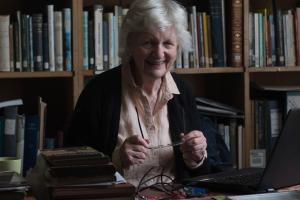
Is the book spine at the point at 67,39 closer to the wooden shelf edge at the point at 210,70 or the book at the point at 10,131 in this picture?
the book at the point at 10,131

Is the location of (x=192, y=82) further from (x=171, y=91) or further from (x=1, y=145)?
(x=1, y=145)

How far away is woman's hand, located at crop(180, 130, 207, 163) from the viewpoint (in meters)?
1.73

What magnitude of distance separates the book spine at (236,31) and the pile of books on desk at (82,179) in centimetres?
145

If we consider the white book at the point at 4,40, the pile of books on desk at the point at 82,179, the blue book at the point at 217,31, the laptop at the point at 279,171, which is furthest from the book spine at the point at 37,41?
the pile of books on desk at the point at 82,179

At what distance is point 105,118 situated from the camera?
194cm

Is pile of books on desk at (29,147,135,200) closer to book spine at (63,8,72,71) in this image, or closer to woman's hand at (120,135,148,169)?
woman's hand at (120,135,148,169)

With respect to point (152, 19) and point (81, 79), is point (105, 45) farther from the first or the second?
point (152, 19)

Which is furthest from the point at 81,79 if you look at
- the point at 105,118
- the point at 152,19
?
the point at 152,19

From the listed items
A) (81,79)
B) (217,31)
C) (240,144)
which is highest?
(217,31)

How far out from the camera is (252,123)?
8.76 ft

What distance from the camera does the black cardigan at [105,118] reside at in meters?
1.92

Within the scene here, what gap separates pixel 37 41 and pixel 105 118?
0.53 meters

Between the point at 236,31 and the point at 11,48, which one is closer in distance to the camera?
the point at 11,48

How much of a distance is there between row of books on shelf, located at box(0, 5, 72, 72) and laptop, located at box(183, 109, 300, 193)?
93 centimetres
